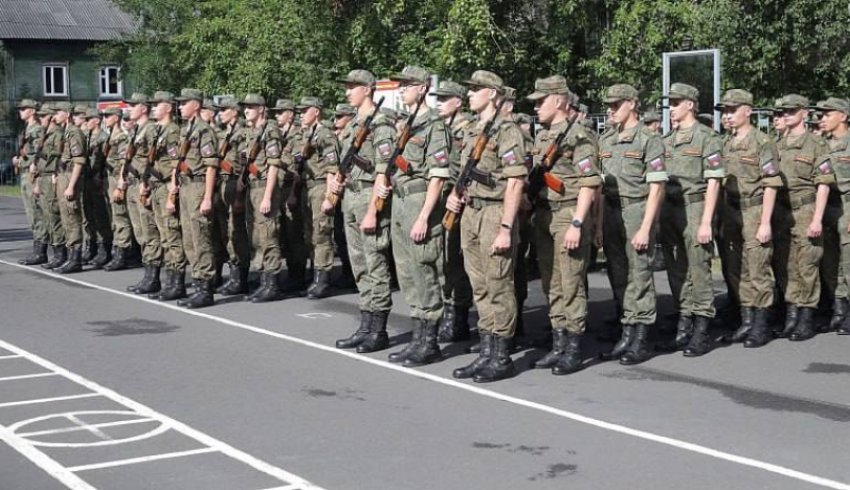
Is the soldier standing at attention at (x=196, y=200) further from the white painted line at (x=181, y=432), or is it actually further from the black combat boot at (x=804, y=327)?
the black combat boot at (x=804, y=327)

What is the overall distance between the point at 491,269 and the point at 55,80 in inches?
2022

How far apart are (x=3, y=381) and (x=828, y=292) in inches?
260

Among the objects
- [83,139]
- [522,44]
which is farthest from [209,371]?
[522,44]

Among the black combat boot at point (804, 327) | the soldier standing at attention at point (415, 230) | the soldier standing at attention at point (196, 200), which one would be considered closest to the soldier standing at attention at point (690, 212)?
the black combat boot at point (804, 327)

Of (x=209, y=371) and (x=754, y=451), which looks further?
(x=209, y=371)

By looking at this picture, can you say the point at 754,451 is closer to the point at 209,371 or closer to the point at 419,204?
the point at 419,204

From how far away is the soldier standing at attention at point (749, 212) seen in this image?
31.0 feet

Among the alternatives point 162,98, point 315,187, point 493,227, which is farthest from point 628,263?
point 162,98

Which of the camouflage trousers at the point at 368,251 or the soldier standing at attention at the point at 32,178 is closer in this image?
the camouflage trousers at the point at 368,251

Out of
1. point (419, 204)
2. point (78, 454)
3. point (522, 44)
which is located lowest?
point (78, 454)

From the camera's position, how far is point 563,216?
8.52 metres

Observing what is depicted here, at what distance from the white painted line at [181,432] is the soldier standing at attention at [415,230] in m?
2.04

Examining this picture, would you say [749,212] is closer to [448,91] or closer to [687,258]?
Result: [687,258]

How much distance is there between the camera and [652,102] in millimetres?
19844
